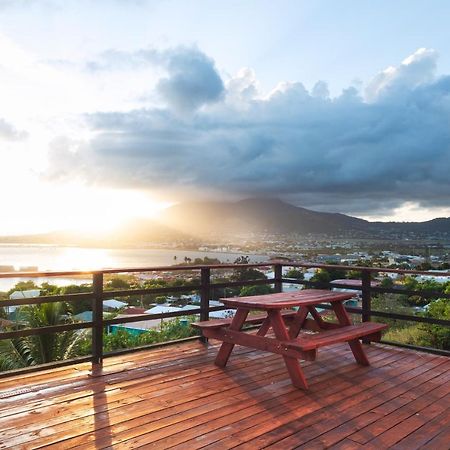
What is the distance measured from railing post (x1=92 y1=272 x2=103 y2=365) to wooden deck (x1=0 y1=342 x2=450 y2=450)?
0.13 m

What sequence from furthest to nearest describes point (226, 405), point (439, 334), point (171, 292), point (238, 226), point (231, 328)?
point (238, 226), point (439, 334), point (171, 292), point (231, 328), point (226, 405)

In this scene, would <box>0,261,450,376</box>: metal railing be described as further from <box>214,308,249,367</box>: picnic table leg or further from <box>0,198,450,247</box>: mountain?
<box>0,198,450,247</box>: mountain

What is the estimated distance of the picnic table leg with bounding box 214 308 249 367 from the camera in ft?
13.4

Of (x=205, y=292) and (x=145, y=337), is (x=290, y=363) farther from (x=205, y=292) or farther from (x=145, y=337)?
(x=145, y=337)

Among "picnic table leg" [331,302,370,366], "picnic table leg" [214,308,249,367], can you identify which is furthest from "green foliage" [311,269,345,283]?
"picnic table leg" [214,308,249,367]

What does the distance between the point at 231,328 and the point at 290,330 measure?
103cm

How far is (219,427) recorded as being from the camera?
275cm

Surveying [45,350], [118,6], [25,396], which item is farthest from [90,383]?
[118,6]

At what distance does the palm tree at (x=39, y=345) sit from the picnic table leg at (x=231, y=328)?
2.84m

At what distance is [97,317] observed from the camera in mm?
4207

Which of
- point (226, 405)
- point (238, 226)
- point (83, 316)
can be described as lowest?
point (83, 316)

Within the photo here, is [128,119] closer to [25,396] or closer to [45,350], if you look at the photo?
[45,350]

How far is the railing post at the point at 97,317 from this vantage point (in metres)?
4.17

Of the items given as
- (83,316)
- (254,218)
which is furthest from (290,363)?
(254,218)
